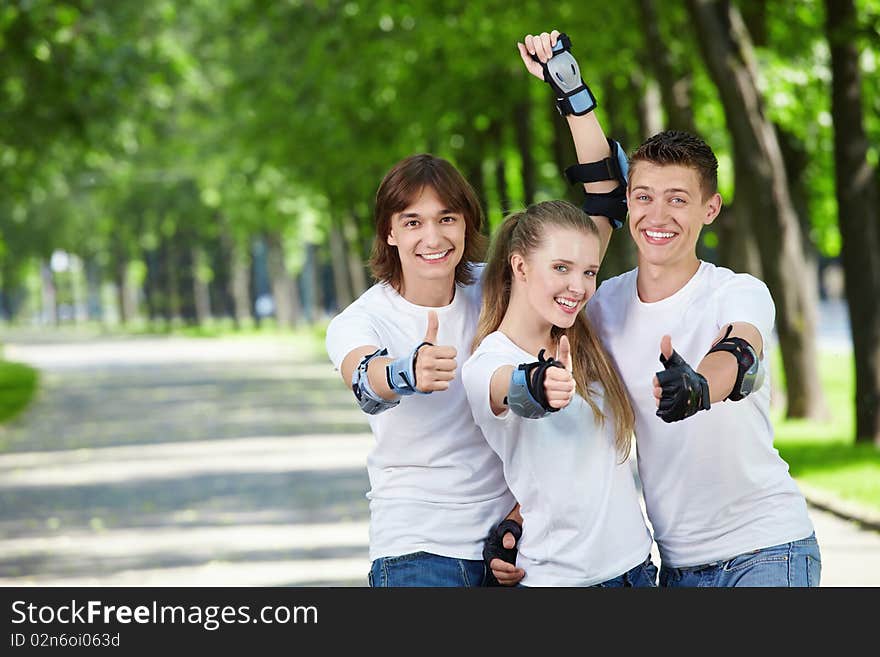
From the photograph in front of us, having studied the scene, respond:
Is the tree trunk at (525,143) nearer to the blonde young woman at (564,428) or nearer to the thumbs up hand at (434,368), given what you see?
the blonde young woman at (564,428)

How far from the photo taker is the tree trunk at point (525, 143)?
27.4m

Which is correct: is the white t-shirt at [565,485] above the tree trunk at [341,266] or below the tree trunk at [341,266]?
below

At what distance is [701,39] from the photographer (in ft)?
54.8

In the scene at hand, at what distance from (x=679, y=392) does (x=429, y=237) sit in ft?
3.33

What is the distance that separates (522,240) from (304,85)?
94.5 feet

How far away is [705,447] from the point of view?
396 centimetres

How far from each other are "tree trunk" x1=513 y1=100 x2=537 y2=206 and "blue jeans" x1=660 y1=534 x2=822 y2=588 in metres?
23.4

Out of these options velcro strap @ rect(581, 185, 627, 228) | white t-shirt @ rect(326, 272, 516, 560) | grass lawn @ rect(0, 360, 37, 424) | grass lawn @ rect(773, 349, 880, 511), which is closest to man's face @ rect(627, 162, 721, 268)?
velcro strap @ rect(581, 185, 627, 228)

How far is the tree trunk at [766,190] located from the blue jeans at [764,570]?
1303 centimetres

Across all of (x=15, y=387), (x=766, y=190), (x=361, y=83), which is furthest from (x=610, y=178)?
(x=15, y=387)

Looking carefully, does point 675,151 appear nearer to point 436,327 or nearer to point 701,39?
point 436,327

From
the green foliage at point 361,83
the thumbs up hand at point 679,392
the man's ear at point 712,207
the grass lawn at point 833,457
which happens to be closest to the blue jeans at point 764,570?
the thumbs up hand at point 679,392

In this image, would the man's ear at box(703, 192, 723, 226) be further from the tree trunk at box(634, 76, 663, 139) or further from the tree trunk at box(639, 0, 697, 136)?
the tree trunk at box(634, 76, 663, 139)
